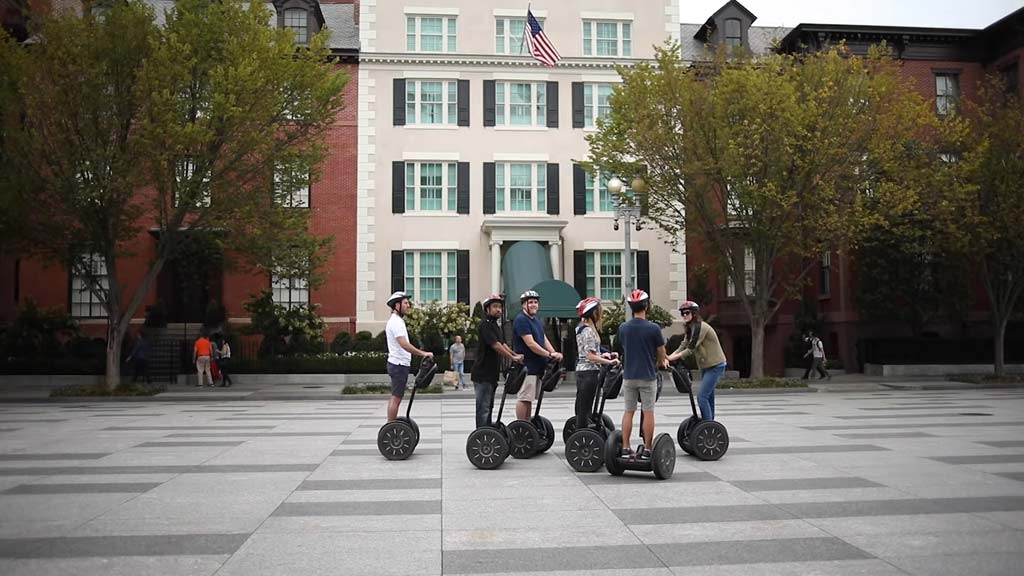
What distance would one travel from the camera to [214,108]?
74.9ft

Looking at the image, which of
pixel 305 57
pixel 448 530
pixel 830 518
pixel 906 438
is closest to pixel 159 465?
pixel 448 530

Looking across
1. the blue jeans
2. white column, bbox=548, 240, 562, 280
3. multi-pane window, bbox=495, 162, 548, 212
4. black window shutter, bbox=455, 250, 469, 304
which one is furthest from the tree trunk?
the blue jeans

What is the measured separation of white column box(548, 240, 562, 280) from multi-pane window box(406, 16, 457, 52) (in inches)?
346

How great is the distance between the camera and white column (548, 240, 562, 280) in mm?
34156

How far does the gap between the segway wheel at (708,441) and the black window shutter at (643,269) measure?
25.3 m

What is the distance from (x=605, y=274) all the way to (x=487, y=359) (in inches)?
1000

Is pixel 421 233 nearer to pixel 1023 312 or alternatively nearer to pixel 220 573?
pixel 1023 312

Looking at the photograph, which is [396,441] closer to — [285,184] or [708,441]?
[708,441]

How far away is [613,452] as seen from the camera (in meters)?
9.20

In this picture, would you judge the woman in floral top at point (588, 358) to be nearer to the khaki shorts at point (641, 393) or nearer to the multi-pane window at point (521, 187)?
the khaki shorts at point (641, 393)

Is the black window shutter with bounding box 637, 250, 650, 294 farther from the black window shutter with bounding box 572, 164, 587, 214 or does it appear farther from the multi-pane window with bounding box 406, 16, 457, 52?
the multi-pane window with bounding box 406, 16, 457, 52

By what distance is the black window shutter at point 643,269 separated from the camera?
35656mm

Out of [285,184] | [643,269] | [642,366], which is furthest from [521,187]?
[642,366]

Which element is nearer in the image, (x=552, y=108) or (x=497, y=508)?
(x=497, y=508)
